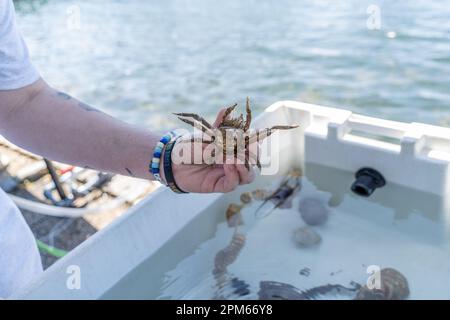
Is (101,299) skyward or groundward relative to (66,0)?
groundward

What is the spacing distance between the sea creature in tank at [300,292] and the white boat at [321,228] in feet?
0.18

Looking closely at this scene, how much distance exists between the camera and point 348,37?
434 inches

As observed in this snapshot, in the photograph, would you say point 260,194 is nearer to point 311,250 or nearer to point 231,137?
point 311,250

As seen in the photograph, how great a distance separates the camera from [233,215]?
3.51 metres

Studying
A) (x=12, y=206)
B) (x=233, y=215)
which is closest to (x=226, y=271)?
(x=233, y=215)

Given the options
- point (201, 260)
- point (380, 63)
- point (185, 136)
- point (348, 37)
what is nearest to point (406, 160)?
point (201, 260)

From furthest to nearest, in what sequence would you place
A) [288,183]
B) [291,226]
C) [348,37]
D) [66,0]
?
[66,0], [348,37], [288,183], [291,226]

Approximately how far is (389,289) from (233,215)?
122cm

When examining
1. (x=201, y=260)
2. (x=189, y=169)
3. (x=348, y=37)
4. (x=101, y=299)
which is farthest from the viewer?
(x=348, y=37)

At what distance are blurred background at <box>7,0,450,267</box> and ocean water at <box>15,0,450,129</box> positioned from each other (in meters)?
0.03

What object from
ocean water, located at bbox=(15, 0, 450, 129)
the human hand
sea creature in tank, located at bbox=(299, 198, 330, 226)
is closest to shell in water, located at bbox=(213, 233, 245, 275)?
sea creature in tank, located at bbox=(299, 198, 330, 226)

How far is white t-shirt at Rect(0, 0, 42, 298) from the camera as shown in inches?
64.4

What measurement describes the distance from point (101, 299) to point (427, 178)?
230 centimetres

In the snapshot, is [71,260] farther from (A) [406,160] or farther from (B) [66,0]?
(B) [66,0]
